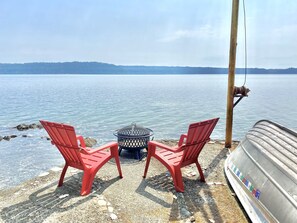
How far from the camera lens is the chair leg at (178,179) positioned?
3686mm

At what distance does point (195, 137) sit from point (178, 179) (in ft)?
2.15

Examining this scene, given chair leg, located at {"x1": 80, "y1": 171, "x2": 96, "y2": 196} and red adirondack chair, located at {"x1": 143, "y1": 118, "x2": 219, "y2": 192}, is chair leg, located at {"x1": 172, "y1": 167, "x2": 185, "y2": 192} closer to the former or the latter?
red adirondack chair, located at {"x1": 143, "y1": 118, "x2": 219, "y2": 192}

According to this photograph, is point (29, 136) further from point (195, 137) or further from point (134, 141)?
point (195, 137)

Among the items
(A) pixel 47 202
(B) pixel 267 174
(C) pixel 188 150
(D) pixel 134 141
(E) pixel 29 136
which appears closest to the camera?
(B) pixel 267 174

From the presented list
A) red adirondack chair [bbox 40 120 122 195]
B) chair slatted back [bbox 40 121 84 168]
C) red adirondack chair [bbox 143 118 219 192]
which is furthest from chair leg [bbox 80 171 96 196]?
red adirondack chair [bbox 143 118 219 192]

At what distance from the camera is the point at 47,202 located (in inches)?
134

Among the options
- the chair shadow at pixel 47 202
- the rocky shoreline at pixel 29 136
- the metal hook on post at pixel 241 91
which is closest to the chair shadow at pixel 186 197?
the chair shadow at pixel 47 202

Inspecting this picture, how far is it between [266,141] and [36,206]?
307 centimetres

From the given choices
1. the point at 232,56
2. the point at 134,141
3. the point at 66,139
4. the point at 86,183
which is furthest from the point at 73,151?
the point at 232,56

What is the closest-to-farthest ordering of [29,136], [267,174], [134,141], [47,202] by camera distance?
1. [267,174]
2. [47,202]
3. [134,141]
4. [29,136]

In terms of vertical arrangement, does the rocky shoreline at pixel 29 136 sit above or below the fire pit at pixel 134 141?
below

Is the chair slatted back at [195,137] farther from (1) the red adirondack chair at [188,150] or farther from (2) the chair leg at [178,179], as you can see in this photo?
(2) the chair leg at [178,179]

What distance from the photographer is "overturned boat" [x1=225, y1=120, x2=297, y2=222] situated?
244 cm

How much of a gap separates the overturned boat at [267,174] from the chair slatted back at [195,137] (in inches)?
24.5
